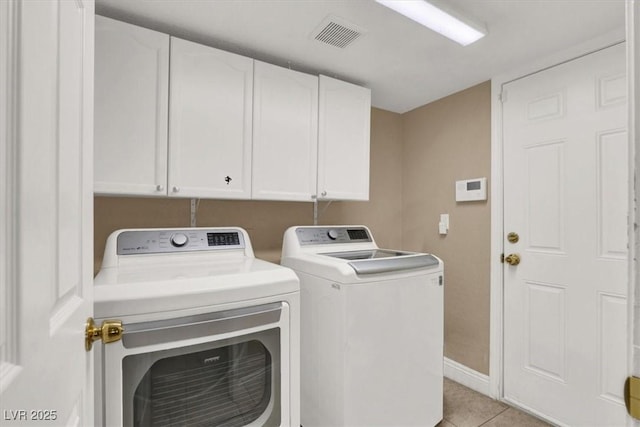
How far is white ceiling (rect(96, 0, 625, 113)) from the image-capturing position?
151 centimetres

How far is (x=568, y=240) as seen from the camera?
6.18 feet

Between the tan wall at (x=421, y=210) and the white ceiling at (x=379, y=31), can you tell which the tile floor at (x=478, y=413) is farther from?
the white ceiling at (x=379, y=31)

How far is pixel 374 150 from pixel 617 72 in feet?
5.25

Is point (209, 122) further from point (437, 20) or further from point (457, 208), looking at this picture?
point (457, 208)

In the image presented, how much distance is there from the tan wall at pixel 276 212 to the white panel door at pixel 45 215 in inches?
50.2

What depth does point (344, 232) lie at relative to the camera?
90.1 inches

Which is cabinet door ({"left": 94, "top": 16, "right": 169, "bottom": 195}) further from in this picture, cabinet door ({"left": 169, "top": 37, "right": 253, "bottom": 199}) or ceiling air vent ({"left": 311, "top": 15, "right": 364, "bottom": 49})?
ceiling air vent ({"left": 311, "top": 15, "right": 364, "bottom": 49})

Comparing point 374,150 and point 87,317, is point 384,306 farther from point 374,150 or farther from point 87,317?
point 374,150

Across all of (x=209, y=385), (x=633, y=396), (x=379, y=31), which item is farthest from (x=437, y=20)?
(x=209, y=385)

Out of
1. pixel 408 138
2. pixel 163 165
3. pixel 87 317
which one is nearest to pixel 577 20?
pixel 408 138

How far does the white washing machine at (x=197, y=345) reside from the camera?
1.05m

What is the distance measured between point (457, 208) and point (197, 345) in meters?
2.11

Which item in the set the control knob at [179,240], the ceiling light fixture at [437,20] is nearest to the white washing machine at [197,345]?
the control knob at [179,240]

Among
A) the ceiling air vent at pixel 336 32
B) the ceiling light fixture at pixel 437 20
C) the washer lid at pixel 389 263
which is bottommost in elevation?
the washer lid at pixel 389 263
